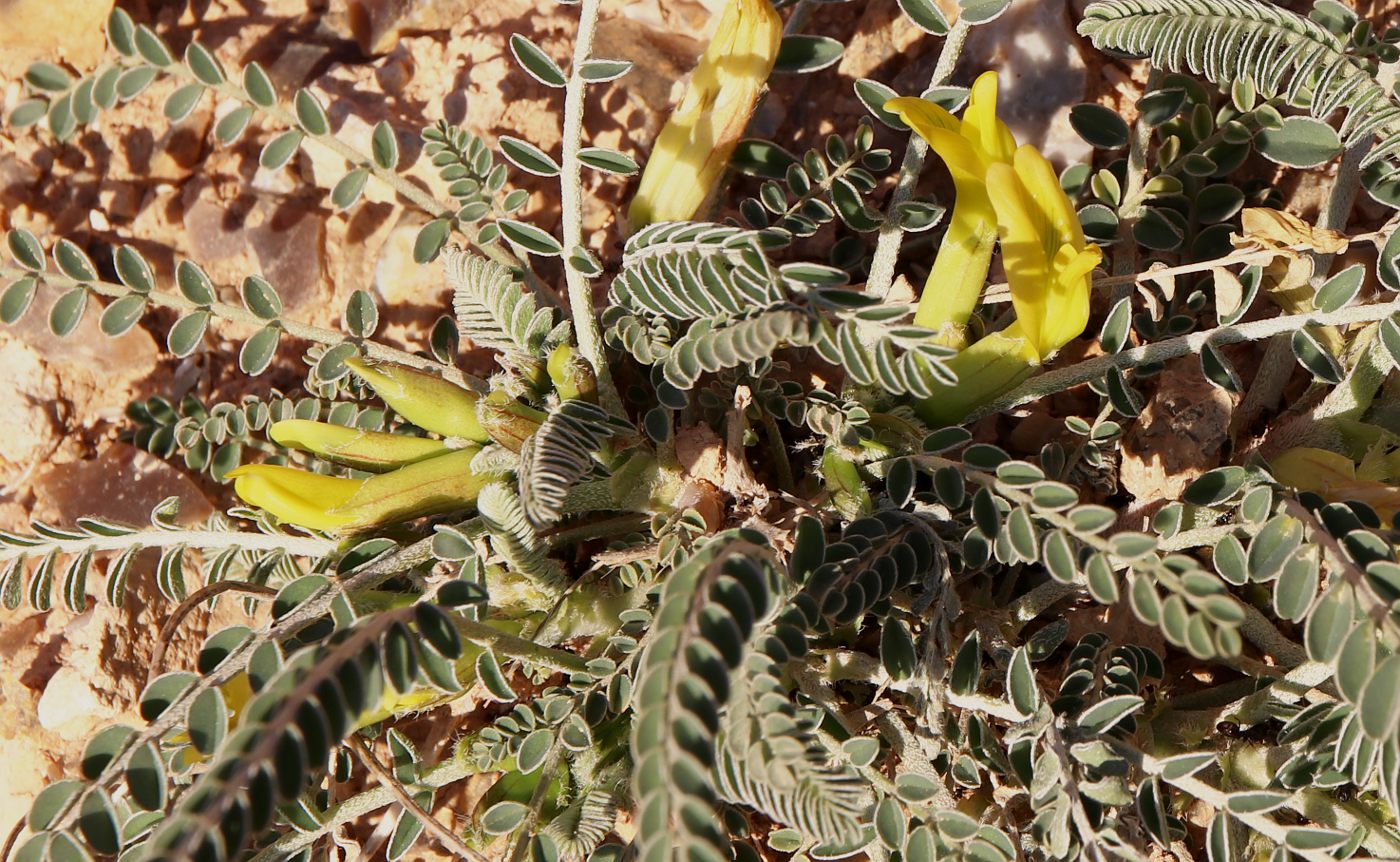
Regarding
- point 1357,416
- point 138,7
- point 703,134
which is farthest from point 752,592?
point 138,7

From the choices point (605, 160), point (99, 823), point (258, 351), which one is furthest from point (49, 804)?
point (605, 160)

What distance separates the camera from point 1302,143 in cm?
200

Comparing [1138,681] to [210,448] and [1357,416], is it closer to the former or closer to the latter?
[1357,416]

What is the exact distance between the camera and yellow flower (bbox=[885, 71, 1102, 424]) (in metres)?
1.75

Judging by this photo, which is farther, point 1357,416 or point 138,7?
point 138,7

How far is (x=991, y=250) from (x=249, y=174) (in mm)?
1894

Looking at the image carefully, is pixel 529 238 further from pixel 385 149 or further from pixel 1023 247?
pixel 1023 247

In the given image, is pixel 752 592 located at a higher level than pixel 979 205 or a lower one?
lower

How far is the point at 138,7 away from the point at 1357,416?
9.97ft

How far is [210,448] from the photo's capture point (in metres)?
2.50

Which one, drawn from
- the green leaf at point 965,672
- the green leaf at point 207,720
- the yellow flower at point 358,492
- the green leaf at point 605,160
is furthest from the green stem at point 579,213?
the green leaf at point 207,720

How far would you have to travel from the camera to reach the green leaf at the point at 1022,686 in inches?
63.4

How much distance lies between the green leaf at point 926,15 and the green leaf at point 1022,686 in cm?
113

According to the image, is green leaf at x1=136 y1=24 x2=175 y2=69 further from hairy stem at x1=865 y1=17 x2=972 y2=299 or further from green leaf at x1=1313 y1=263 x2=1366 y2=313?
green leaf at x1=1313 y1=263 x2=1366 y2=313
